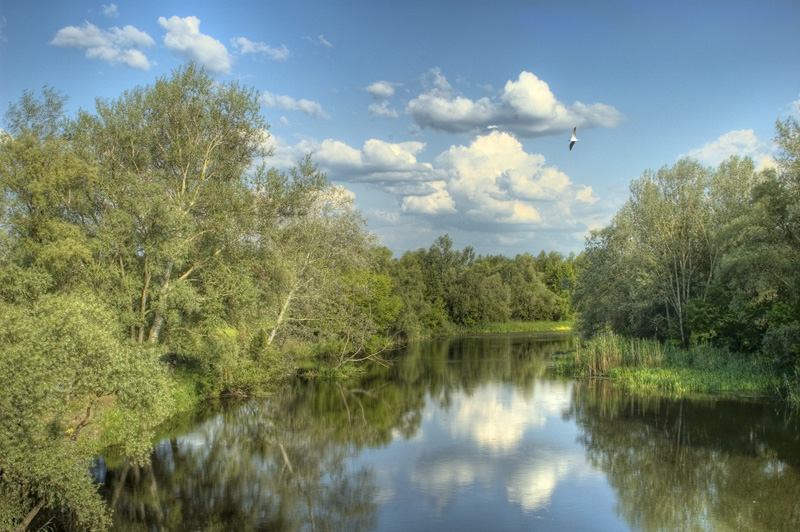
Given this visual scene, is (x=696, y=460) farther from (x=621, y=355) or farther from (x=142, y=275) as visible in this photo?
(x=142, y=275)

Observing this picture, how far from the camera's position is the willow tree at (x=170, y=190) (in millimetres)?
21047

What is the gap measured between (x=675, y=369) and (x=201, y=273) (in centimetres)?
2201

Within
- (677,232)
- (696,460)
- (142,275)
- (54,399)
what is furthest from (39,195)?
(677,232)

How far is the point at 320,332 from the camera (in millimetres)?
33281

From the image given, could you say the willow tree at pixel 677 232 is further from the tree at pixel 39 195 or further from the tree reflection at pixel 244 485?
the tree at pixel 39 195

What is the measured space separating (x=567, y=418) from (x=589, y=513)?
9.76m

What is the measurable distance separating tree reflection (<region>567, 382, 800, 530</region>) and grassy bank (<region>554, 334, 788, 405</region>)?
225 centimetres

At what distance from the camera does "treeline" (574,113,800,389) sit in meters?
25.6

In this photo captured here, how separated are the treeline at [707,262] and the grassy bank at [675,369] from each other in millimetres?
801

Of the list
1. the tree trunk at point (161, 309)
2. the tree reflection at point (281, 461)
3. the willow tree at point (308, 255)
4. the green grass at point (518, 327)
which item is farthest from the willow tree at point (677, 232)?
the green grass at point (518, 327)

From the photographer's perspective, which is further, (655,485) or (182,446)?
(182,446)

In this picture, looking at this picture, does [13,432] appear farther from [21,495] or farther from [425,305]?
[425,305]

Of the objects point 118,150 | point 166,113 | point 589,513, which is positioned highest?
point 166,113

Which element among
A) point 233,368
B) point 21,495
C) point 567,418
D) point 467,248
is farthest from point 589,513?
point 467,248
